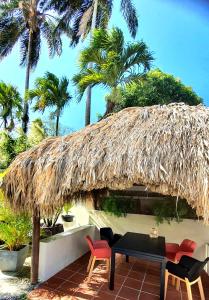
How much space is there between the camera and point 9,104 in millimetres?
14258

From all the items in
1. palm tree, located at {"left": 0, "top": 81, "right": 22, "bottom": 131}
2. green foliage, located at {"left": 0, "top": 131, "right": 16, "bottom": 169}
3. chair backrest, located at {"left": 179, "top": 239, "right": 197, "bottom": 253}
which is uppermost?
palm tree, located at {"left": 0, "top": 81, "right": 22, "bottom": 131}

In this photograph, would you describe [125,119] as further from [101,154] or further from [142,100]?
[142,100]

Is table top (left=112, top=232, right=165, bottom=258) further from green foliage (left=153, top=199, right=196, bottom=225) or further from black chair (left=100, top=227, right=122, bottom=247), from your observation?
green foliage (left=153, top=199, right=196, bottom=225)

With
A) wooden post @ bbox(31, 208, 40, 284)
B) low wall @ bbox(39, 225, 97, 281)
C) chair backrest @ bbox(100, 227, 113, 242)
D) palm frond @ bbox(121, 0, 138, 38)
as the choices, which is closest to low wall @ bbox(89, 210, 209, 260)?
low wall @ bbox(39, 225, 97, 281)

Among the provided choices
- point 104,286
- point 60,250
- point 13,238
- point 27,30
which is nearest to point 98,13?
point 27,30

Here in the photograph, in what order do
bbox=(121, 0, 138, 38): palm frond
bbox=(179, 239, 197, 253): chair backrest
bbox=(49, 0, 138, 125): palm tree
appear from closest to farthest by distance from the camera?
bbox=(179, 239, 197, 253): chair backrest → bbox=(49, 0, 138, 125): palm tree → bbox=(121, 0, 138, 38): palm frond

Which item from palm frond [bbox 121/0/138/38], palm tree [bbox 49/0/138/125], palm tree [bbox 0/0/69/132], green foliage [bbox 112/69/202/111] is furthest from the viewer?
palm tree [bbox 0/0/69/132]

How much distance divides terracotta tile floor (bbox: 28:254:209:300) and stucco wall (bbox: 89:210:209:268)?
106cm

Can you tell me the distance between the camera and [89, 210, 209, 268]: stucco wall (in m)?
6.66

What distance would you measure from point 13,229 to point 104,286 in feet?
8.12

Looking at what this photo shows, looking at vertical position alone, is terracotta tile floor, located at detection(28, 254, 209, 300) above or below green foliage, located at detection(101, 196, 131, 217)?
below

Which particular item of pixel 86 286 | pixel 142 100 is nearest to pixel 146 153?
pixel 86 286

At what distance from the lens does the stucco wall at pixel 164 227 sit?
21.8 ft

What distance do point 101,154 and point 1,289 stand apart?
3.38 metres
